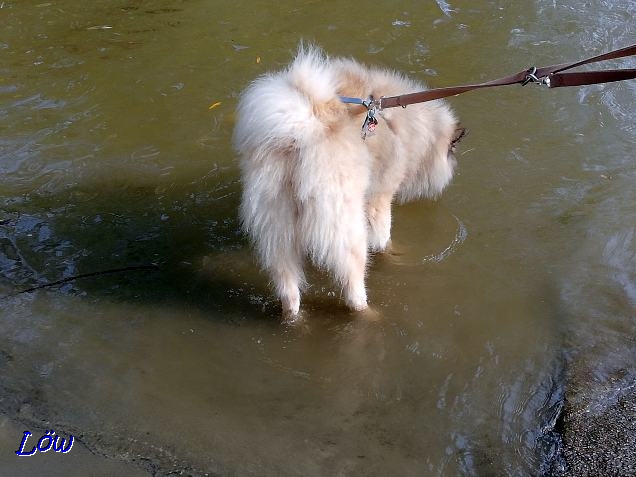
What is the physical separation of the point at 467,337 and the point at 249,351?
119 centimetres

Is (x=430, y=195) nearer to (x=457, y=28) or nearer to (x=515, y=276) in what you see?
(x=515, y=276)

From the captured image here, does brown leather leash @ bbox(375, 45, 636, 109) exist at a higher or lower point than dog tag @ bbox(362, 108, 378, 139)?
higher

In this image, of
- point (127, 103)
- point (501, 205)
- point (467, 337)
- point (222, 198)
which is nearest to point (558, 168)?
point (501, 205)

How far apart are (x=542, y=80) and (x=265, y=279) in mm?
1961

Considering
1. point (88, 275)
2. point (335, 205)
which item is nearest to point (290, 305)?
point (335, 205)

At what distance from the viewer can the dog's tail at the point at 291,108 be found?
2883 millimetres

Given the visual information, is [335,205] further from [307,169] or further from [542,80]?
[542,80]

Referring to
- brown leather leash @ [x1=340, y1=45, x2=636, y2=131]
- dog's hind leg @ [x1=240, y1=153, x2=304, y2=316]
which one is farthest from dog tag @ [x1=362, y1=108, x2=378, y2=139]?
dog's hind leg @ [x1=240, y1=153, x2=304, y2=316]

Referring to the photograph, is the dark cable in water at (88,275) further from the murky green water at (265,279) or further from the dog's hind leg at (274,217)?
the dog's hind leg at (274,217)

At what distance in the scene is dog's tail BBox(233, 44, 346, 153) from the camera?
288cm

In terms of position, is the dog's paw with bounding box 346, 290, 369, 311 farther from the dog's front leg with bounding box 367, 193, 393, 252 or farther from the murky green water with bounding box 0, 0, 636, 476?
the dog's front leg with bounding box 367, 193, 393, 252

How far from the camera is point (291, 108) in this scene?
9.47 feet

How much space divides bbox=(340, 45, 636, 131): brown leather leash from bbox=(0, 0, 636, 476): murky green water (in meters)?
1.19

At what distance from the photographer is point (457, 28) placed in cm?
655
